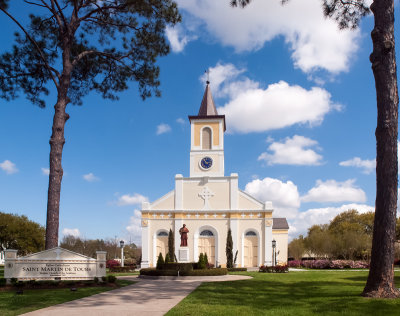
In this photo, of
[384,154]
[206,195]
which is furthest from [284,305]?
[206,195]

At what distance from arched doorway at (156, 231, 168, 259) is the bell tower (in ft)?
19.1

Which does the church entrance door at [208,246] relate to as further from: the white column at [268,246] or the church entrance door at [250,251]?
the white column at [268,246]

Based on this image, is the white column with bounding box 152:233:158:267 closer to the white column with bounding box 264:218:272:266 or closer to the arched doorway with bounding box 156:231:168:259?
the arched doorway with bounding box 156:231:168:259

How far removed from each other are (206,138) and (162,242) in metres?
10.3

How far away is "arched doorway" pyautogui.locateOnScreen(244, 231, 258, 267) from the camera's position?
111 ft

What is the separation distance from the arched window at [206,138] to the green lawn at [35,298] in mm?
23592

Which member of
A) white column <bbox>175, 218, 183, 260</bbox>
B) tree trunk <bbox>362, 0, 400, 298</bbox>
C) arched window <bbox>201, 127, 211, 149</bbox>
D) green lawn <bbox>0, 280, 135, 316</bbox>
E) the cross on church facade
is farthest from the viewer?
arched window <bbox>201, 127, 211, 149</bbox>

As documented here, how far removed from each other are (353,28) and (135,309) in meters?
12.7

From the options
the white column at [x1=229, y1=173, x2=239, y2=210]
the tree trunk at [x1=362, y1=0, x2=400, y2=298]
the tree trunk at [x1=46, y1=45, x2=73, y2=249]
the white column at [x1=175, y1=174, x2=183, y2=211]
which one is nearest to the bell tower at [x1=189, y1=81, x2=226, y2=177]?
the white column at [x1=229, y1=173, x2=239, y2=210]

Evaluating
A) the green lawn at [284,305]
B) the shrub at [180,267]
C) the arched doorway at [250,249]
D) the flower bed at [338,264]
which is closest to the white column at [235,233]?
the arched doorway at [250,249]

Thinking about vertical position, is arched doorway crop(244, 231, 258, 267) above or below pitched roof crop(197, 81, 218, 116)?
below

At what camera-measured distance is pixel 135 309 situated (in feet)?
31.1

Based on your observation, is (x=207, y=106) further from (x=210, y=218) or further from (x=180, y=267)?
(x=180, y=267)

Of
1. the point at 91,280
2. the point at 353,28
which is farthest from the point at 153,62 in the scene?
the point at 91,280
